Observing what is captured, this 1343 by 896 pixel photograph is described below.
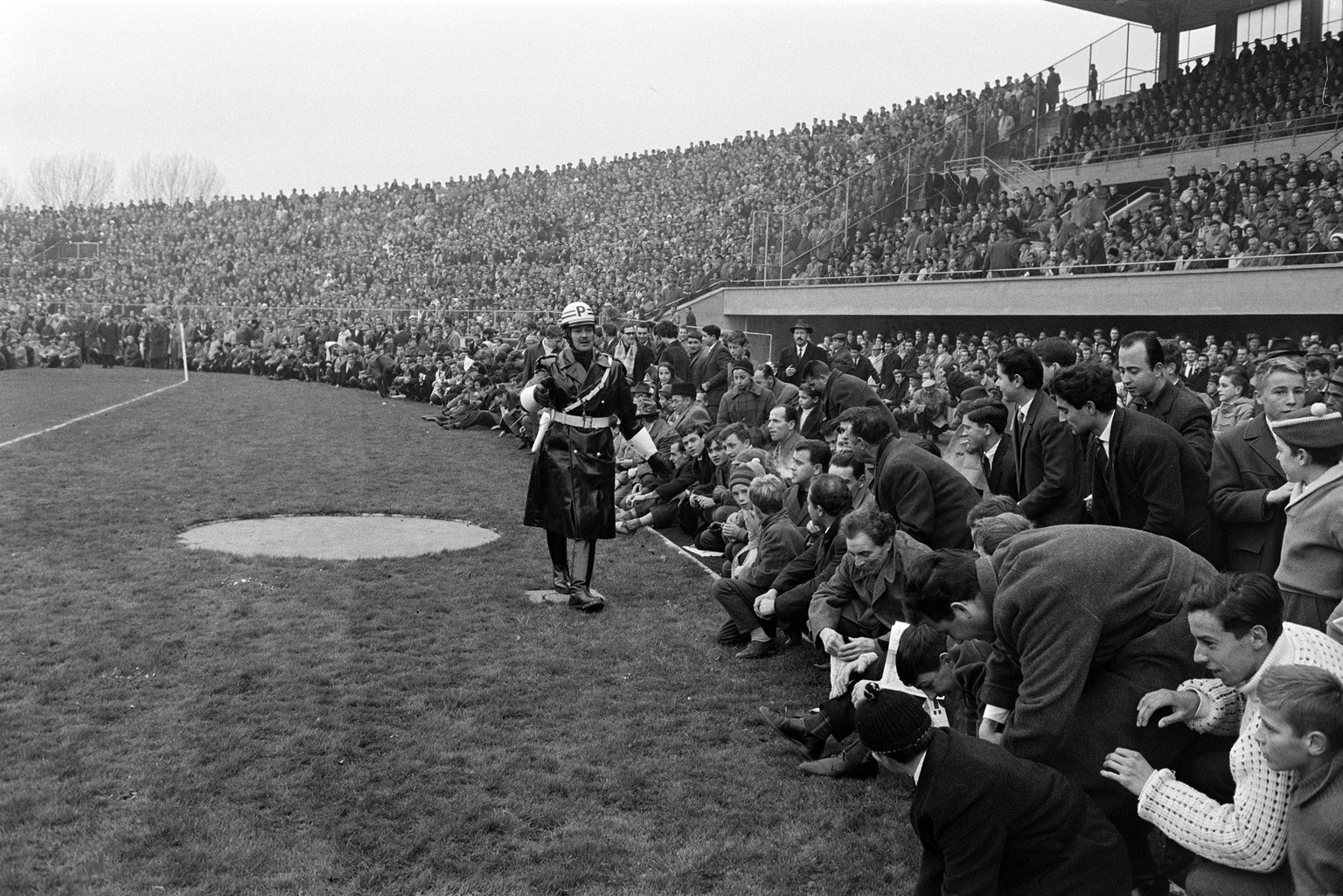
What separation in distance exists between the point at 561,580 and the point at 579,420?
124 centimetres

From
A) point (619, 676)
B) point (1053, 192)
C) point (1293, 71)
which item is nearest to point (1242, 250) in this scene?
point (1053, 192)

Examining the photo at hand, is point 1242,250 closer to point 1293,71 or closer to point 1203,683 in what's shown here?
point 1293,71

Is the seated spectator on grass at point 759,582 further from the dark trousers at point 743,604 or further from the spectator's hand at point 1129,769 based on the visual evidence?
the spectator's hand at point 1129,769

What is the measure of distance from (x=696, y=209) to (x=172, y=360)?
19.0 m

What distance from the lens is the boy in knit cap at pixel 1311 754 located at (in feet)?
10.1

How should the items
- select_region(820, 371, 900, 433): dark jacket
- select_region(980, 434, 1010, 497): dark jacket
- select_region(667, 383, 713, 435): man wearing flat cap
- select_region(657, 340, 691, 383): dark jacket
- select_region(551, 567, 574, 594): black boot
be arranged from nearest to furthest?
select_region(980, 434, 1010, 497): dark jacket, select_region(551, 567, 574, 594): black boot, select_region(820, 371, 900, 433): dark jacket, select_region(667, 383, 713, 435): man wearing flat cap, select_region(657, 340, 691, 383): dark jacket

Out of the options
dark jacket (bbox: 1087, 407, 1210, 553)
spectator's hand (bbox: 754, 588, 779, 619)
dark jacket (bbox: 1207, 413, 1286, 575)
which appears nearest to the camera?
dark jacket (bbox: 1087, 407, 1210, 553)

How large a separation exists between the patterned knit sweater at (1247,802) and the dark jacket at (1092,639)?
291mm

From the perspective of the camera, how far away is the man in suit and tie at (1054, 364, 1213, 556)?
16.6 ft

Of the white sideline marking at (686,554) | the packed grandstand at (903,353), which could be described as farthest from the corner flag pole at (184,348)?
the white sideline marking at (686,554)

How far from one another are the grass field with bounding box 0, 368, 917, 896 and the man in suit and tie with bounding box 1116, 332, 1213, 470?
7.74 ft

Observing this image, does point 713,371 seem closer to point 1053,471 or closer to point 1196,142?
point 1053,471

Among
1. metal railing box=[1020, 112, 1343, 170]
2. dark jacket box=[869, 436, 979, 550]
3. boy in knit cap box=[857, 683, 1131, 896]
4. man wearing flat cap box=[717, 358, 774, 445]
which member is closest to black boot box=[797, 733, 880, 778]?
dark jacket box=[869, 436, 979, 550]

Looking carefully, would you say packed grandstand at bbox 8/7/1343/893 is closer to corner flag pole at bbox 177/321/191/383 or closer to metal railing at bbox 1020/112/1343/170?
metal railing at bbox 1020/112/1343/170
